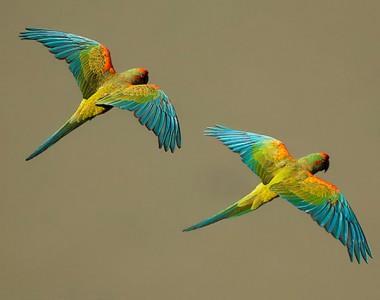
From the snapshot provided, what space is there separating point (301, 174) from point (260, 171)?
7.0 inches

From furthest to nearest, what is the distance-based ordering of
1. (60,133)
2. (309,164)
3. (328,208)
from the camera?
(60,133) → (309,164) → (328,208)

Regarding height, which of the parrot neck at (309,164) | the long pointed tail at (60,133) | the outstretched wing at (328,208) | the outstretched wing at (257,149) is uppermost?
the long pointed tail at (60,133)

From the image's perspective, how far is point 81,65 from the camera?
13.8ft

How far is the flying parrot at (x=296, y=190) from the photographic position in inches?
151

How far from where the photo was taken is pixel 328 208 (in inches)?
151

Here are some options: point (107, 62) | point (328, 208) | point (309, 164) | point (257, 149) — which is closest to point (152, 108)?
point (107, 62)

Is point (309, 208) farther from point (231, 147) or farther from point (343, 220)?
point (231, 147)

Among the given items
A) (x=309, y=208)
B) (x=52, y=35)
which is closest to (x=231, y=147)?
(x=309, y=208)

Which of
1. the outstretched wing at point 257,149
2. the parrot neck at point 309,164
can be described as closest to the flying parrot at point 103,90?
the outstretched wing at point 257,149

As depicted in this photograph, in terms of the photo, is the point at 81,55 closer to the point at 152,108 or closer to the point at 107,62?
the point at 107,62

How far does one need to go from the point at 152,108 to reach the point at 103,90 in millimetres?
242

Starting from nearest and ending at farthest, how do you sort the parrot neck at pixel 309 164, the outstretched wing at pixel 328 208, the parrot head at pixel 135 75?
the outstretched wing at pixel 328 208
the parrot neck at pixel 309 164
the parrot head at pixel 135 75

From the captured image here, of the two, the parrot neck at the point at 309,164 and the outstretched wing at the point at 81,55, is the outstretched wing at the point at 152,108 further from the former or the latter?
the parrot neck at the point at 309,164

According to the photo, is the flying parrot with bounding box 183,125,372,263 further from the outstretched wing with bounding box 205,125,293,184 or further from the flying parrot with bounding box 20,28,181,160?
the flying parrot with bounding box 20,28,181,160
